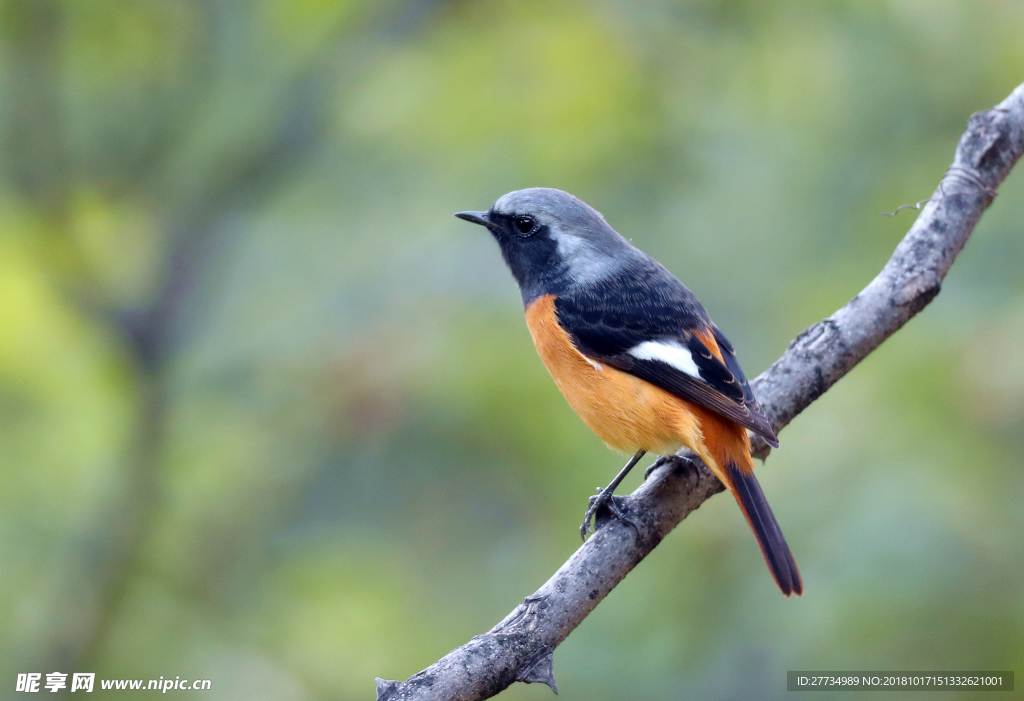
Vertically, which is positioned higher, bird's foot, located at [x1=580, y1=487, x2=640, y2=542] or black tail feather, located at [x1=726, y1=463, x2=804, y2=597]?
bird's foot, located at [x1=580, y1=487, x2=640, y2=542]

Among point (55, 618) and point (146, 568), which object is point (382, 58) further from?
point (55, 618)

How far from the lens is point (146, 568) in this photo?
451 cm

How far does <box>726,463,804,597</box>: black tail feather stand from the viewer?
2.64 meters

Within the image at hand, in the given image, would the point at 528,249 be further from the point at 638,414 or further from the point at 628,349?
the point at 638,414

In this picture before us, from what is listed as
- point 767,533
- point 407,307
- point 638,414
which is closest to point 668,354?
point 638,414

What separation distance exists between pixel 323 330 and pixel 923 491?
310 centimetres

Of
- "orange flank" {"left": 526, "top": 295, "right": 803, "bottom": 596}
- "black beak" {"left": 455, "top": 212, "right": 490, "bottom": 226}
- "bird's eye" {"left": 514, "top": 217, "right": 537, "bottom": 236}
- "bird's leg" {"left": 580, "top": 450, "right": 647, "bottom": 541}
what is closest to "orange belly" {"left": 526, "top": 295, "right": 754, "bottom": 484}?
"orange flank" {"left": 526, "top": 295, "right": 803, "bottom": 596}

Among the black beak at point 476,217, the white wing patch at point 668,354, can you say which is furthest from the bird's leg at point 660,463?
the black beak at point 476,217

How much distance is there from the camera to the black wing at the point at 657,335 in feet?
9.38

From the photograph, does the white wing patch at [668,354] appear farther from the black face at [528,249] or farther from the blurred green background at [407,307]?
the blurred green background at [407,307]

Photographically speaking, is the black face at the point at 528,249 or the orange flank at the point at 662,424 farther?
the black face at the point at 528,249

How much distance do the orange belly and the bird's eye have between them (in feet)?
1.70

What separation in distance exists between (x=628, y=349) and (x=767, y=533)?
83cm

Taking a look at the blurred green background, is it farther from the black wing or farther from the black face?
the black wing
